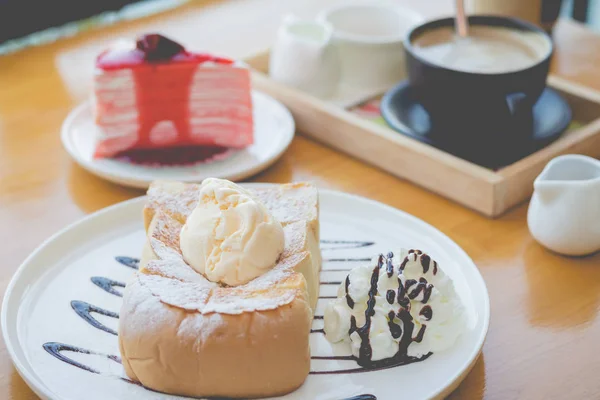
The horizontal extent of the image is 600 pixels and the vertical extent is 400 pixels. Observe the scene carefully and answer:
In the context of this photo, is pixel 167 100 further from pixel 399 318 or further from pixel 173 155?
pixel 399 318

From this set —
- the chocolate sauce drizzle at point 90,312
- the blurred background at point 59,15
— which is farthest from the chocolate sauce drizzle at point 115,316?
the blurred background at point 59,15

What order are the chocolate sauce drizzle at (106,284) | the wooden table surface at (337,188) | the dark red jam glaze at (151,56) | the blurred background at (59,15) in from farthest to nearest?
the blurred background at (59,15)
the dark red jam glaze at (151,56)
the chocolate sauce drizzle at (106,284)
the wooden table surface at (337,188)

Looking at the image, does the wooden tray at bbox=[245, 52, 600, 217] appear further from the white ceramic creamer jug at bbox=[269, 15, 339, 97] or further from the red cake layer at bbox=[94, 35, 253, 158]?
the red cake layer at bbox=[94, 35, 253, 158]

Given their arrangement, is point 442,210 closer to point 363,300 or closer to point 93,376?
point 363,300

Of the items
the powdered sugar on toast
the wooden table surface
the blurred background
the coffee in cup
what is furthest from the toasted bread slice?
the blurred background

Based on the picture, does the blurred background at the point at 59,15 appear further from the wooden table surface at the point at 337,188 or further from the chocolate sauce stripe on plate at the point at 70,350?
the chocolate sauce stripe on plate at the point at 70,350

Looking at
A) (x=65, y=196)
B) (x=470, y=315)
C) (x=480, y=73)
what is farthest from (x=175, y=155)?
(x=470, y=315)

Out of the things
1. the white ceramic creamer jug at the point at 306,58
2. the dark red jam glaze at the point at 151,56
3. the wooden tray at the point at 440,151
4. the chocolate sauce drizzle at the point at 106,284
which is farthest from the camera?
the white ceramic creamer jug at the point at 306,58
